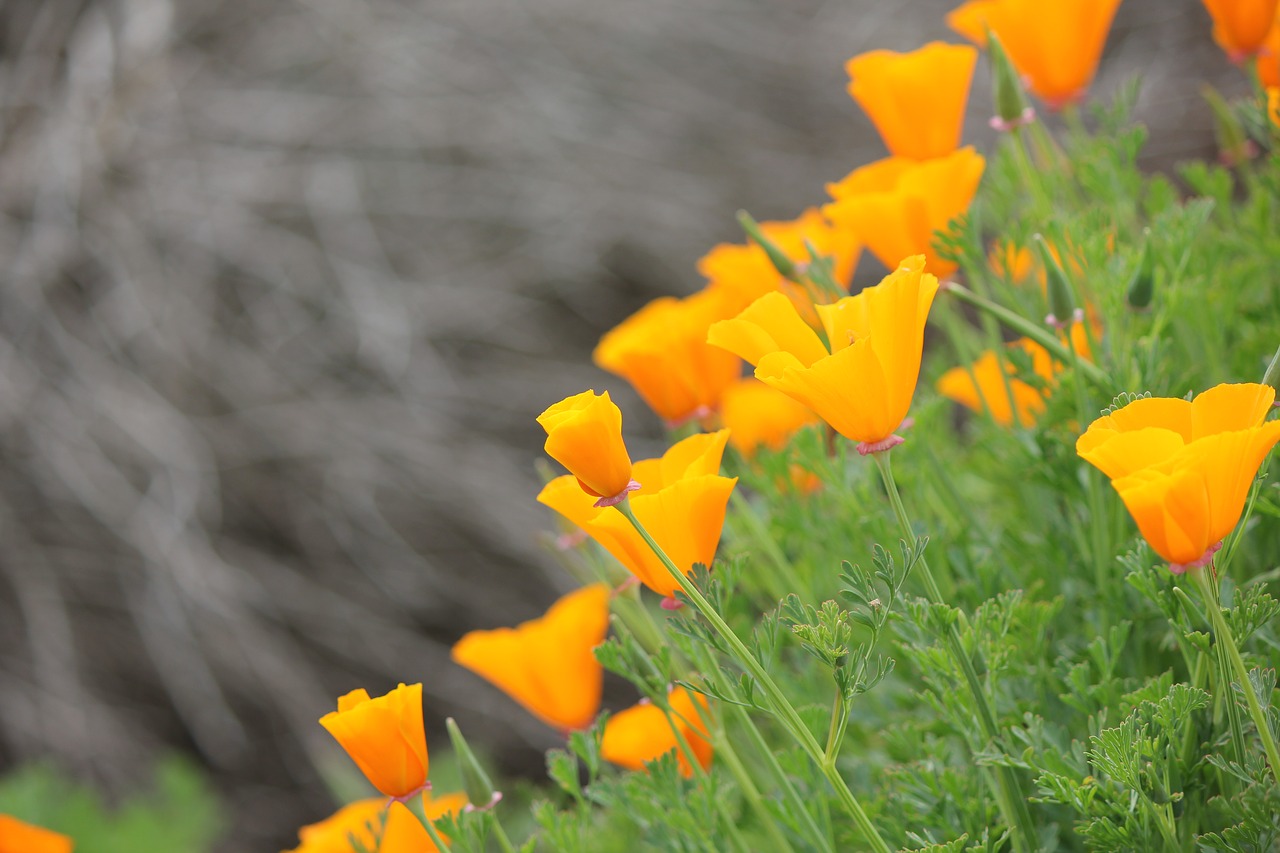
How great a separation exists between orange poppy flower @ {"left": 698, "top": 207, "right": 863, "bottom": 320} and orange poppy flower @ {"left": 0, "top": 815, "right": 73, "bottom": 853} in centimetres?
68

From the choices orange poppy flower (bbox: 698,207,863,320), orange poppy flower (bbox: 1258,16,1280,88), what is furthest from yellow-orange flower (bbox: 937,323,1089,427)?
orange poppy flower (bbox: 1258,16,1280,88)

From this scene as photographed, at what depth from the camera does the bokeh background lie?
7.14 feet

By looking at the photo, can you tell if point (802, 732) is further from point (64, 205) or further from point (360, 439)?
point (64, 205)

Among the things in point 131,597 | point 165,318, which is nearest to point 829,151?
point 165,318

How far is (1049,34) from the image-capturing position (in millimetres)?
891

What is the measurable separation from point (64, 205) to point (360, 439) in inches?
32.0

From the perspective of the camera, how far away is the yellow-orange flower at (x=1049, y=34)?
2.83ft

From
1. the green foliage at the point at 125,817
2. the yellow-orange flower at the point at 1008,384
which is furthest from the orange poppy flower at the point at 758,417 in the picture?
the green foliage at the point at 125,817

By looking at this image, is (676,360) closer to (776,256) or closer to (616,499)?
(776,256)

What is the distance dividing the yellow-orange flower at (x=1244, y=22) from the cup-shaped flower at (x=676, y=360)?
0.45m

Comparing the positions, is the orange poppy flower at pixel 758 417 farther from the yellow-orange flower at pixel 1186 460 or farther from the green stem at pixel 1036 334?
the yellow-orange flower at pixel 1186 460

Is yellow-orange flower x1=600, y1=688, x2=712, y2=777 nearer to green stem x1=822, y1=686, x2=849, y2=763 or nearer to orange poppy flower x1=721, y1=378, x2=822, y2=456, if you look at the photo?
green stem x1=822, y1=686, x2=849, y2=763

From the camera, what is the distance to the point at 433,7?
269 centimetres

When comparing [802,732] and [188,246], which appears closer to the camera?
[802,732]
